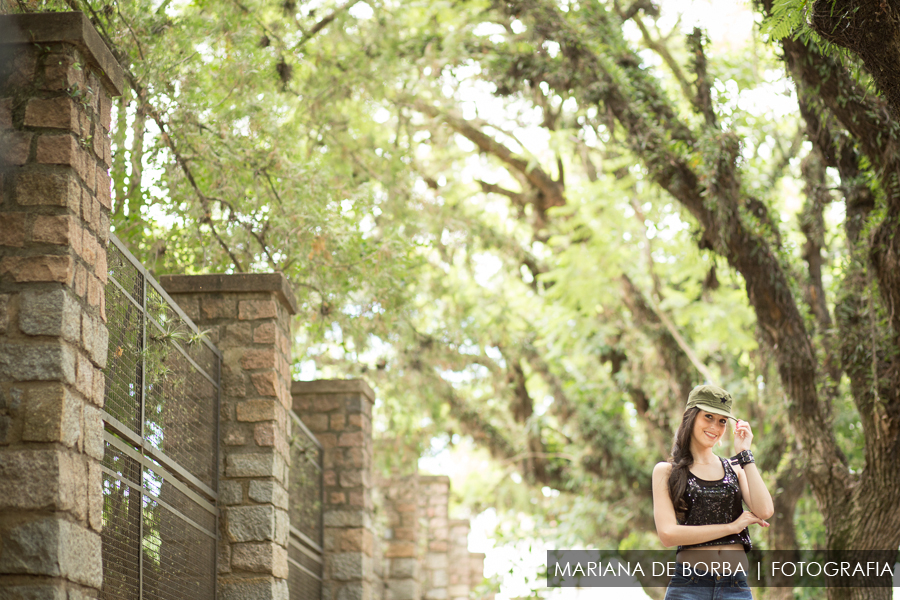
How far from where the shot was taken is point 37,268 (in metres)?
3.36

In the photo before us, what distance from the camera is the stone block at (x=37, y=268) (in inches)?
132

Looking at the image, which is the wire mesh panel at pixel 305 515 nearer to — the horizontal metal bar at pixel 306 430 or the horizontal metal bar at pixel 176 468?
the horizontal metal bar at pixel 306 430

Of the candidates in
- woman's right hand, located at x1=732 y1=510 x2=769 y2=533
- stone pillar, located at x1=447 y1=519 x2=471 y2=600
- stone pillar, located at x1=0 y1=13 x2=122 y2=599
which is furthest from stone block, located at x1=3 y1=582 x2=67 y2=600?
stone pillar, located at x1=447 y1=519 x2=471 y2=600

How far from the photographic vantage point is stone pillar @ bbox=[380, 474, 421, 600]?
12336mm

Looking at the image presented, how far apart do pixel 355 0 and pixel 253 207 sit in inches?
174

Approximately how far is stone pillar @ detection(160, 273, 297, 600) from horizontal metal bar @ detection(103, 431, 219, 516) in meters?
0.22

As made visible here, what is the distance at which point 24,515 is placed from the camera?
312cm

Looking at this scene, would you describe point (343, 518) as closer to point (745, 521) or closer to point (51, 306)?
point (745, 521)

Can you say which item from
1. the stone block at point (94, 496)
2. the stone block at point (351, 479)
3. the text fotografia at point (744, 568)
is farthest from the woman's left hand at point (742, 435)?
the stone block at point (351, 479)

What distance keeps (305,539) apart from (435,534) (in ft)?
23.1

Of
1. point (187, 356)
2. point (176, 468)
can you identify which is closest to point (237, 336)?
point (187, 356)

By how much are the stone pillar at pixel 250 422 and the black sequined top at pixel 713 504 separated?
9.21ft

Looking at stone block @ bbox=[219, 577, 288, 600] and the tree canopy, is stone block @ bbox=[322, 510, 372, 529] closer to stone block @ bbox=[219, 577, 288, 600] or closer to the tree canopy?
the tree canopy

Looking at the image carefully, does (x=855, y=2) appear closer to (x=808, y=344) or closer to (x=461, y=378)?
(x=808, y=344)
